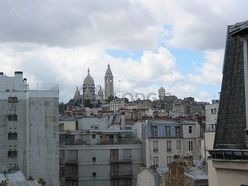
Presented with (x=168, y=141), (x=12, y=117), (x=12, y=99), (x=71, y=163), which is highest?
(x=12, y=99)

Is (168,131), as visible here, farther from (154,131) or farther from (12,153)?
(12,153)

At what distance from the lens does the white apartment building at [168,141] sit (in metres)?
73.6

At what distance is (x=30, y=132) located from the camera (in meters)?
60.4

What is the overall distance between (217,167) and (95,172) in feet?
204

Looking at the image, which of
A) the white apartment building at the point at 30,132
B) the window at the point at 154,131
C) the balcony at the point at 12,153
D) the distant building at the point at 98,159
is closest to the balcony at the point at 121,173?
the distant building at the point at 98,159

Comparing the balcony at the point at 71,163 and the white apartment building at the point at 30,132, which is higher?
the white apartment building at the point at 30,132

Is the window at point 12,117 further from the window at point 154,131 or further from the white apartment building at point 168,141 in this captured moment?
the window at point 154,131

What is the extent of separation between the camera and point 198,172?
41.4 m

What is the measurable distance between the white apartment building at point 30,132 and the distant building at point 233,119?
4987 cm

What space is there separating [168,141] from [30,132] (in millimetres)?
22455

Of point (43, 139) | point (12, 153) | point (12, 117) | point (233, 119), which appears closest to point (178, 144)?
point (43, 139)

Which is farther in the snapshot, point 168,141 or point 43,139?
point 168,141

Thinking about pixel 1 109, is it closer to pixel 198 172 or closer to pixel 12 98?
pixel 12 98

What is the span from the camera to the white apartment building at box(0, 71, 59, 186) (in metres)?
60.0
